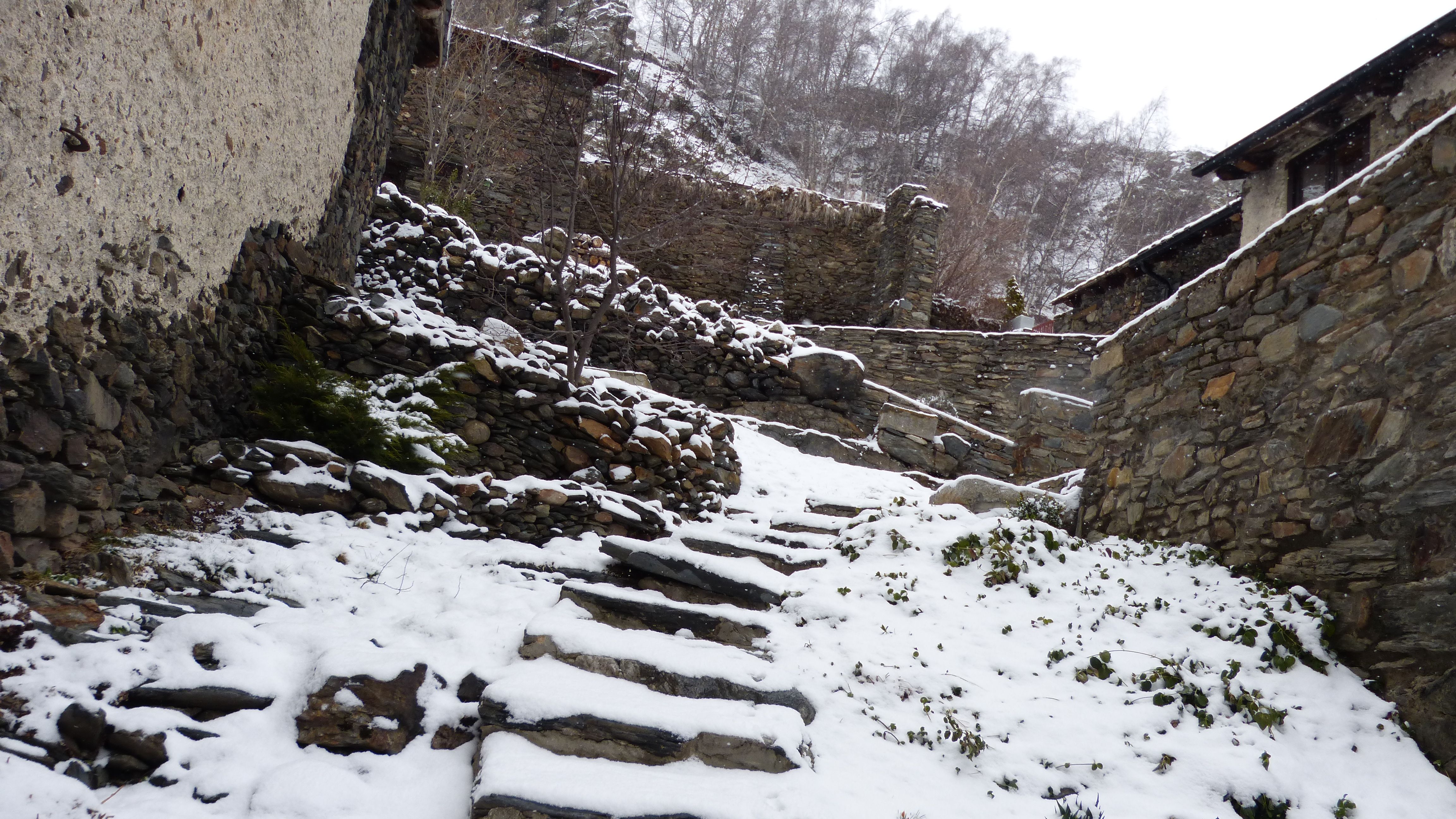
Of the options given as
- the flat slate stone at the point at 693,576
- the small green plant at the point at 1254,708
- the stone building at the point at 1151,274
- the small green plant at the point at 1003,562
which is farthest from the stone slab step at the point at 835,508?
the stone building at the point at 1151,274

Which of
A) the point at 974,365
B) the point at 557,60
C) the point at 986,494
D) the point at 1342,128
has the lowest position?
the point at 986,494

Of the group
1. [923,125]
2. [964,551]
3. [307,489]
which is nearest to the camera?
[307,489]

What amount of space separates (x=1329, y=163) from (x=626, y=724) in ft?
35.3

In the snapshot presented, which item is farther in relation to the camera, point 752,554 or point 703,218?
point 703,218

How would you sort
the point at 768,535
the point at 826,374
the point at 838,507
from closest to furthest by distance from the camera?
the point at 768,535
the point at 838,507
the point at 826,374

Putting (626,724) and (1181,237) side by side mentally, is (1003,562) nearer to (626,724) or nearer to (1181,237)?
(626,724)

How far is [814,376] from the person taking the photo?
9.48 meters

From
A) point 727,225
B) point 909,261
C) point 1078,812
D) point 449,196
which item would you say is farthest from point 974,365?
point 1078,812

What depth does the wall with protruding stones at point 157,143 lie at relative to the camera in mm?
2549

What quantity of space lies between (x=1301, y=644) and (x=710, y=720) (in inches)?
100

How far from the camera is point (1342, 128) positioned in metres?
8.60

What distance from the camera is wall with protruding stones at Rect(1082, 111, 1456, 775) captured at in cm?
282

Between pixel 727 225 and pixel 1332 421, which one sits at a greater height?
pixel 727 225

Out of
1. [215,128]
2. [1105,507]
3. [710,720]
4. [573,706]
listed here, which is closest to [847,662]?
[710,720]
